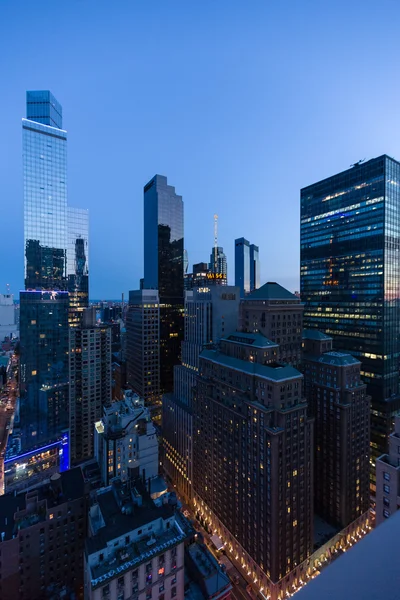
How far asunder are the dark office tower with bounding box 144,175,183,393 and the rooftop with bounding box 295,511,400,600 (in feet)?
469

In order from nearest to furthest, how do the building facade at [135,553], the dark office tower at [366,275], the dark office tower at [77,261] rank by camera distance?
the building facade at [135,553], the dark office tower at [366,275], the dark office tower at [77,261]

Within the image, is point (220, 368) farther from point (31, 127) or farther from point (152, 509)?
point (31, 127)

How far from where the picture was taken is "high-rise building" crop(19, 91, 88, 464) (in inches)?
3912

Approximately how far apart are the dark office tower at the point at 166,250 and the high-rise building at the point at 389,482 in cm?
11211

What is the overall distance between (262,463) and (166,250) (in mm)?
129475

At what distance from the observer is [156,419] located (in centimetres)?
13362

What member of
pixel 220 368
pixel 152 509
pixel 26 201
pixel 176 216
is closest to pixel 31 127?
pixel 26 201

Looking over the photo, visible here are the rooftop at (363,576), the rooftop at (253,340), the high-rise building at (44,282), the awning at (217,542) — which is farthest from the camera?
the high-rise building at (44,282)

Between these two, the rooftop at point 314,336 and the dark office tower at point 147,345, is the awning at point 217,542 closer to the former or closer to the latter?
the rooftop at point 314,336

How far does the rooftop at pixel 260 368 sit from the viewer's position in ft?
193

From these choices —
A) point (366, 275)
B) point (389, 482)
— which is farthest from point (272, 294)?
point (389, 482)

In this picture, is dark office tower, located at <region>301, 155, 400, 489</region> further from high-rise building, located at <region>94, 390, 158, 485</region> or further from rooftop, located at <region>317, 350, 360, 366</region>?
high-rise building, located at <region>94, 390, 158, 485</region>

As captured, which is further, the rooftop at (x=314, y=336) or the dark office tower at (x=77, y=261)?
the dark office tower at (x=77, y=261)

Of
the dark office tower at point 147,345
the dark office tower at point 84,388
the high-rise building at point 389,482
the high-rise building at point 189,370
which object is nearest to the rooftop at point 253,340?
the high-rise building at point 189,370
